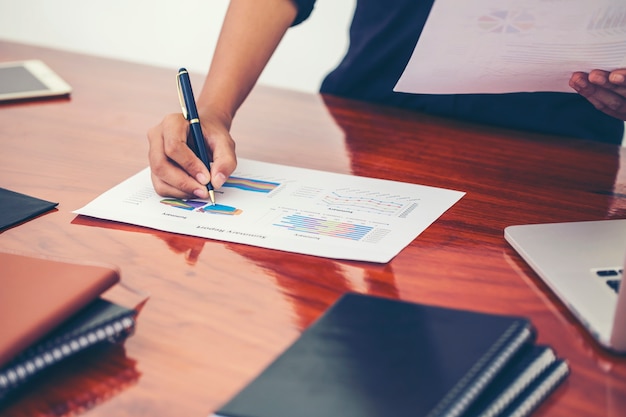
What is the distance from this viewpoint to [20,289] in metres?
0.63

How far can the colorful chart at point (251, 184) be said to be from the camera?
0.96 meters

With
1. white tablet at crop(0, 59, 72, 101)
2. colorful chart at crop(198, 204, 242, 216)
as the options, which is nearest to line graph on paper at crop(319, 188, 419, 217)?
colorful chart at crop(198, 204, 242, 216)

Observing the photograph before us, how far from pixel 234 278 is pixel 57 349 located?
8.1 inches

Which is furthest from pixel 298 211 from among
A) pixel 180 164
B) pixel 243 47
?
pixel 243 47

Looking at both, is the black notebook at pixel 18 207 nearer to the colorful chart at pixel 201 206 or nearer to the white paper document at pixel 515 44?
the colorful chart at pixel 201 206

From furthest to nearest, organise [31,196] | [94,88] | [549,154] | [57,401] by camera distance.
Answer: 1. [94,88]
2. [549,154]
3. [31,196]
4. [57,401]

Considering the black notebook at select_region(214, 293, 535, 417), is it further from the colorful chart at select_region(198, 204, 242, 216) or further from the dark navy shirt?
the dark navy shirt

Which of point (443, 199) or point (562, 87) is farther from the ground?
point (562, 87)

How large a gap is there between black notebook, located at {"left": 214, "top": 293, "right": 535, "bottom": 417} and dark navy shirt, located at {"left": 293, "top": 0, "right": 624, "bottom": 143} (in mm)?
745

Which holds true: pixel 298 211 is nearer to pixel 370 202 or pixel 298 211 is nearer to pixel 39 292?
pixel 370 202

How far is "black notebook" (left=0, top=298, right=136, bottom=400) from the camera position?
549mm

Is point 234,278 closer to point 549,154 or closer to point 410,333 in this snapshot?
point 410,333

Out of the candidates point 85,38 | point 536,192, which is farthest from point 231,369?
point 85,38

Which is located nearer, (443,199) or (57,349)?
(57,349)
